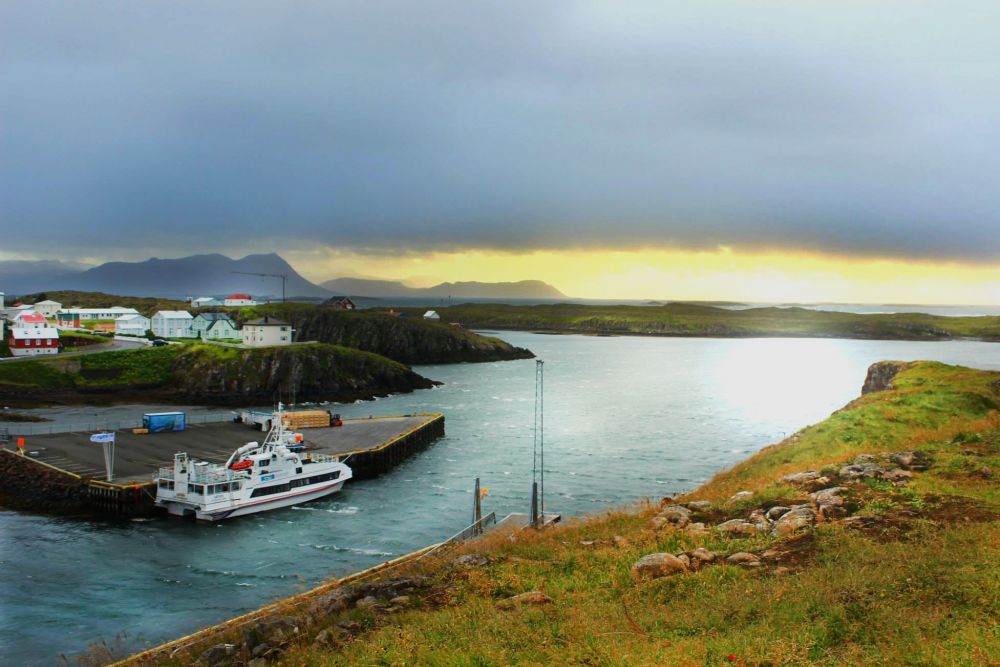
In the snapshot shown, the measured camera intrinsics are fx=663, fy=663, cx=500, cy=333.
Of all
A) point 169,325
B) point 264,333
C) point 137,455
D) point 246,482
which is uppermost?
point 169,325

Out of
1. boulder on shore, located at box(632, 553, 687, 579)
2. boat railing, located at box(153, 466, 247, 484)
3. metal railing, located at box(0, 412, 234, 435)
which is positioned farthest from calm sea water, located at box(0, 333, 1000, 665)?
boulder on shore, located at box(632, 553, 687, 579)

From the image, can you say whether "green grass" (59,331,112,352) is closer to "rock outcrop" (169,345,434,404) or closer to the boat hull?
"rock outcrop" (169,345,434,404)

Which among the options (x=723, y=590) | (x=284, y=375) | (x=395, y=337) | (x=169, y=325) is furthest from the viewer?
(x=395, y=337)

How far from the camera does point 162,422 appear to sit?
62656 millimetres

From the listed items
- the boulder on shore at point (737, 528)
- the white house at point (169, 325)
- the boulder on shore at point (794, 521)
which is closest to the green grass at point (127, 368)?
the white house at point (169, 325)

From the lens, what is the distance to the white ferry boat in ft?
139

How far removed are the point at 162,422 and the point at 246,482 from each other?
948 inches

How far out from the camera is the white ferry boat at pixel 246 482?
42281 mm

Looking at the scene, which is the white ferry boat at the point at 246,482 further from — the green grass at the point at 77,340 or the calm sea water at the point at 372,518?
the green grass at the point at 77,340

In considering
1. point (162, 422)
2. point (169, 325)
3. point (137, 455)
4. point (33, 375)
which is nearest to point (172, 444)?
point (137, 455)

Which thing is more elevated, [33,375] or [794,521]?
[794,521]

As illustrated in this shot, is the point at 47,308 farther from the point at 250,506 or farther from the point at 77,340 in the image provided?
the point at 250,506

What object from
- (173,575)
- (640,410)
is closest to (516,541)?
(173,575)

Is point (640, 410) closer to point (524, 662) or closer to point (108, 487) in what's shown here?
point (108, 487)
